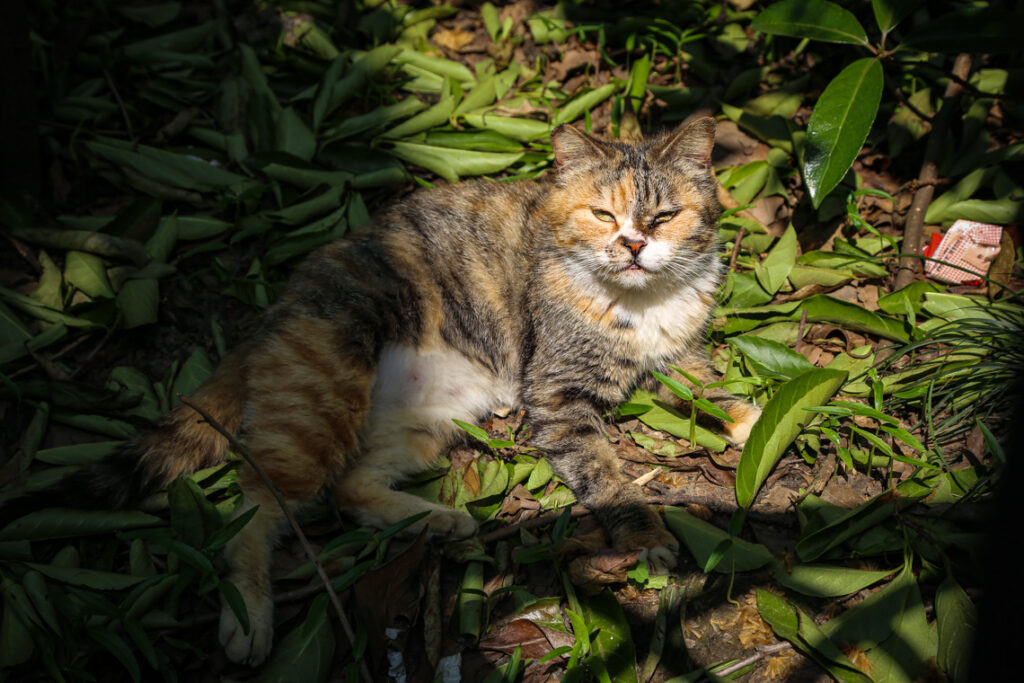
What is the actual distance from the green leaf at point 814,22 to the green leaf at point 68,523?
136 inches

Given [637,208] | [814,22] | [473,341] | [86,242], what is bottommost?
[473,341]

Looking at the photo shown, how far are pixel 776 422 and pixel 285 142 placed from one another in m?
3.23

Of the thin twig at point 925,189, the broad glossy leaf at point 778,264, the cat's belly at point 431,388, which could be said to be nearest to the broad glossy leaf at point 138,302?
the cat's belly at point 431,388

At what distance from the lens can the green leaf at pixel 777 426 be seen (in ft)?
Answer: 8.96

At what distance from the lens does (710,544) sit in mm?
2635

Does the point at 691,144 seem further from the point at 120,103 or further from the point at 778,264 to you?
the point at 120,103

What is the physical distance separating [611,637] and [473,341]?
62.4 inches

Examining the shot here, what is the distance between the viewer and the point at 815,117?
300 cm

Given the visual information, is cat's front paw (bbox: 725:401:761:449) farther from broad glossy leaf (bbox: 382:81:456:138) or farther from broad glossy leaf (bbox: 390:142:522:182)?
broad glossy leaf (bbox: 382:81:456:138)

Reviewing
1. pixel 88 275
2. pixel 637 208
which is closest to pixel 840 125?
pixel 637 208

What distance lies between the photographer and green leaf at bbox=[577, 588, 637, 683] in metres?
2.34

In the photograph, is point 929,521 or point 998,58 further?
point 998,58

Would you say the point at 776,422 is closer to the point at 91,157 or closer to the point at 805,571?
the point at 805,571

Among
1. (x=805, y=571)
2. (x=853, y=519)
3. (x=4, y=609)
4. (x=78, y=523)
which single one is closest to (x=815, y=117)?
(x=853, y=519)
